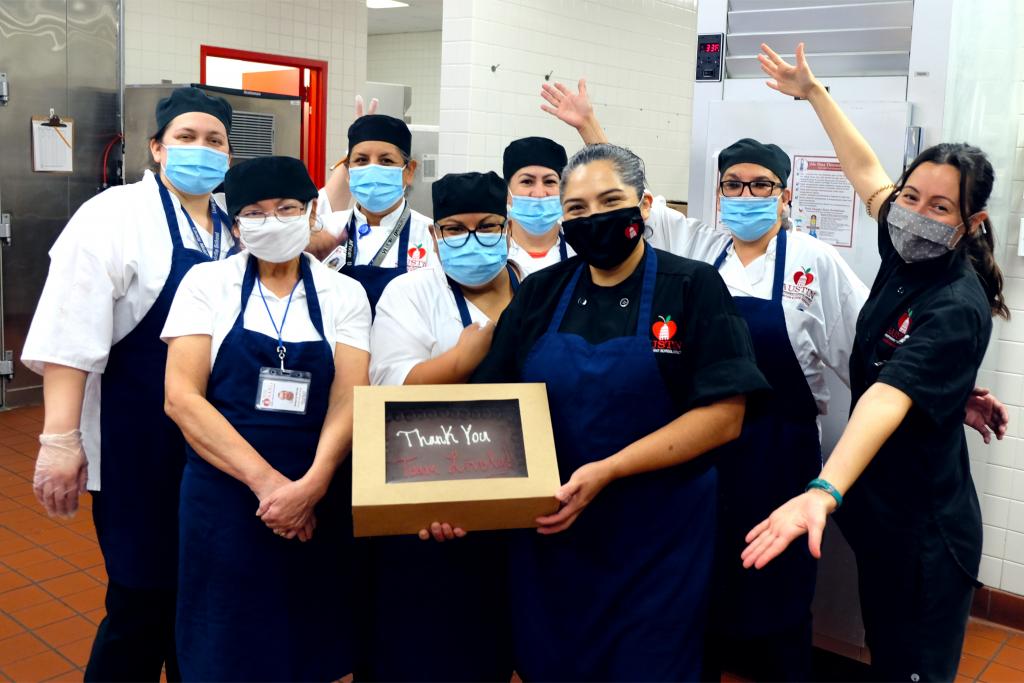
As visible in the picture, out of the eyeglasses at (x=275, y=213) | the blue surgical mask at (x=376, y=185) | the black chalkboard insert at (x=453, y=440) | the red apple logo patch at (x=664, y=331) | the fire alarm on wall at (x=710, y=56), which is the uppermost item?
the fire alarm on wall at (x=710, y=56)

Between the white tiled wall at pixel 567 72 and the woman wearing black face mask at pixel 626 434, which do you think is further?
the white tiled wall at pixel 567 72

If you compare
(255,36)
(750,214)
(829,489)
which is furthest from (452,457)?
(255,36)

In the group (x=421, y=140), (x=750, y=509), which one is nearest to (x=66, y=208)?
(x=421, y=140)

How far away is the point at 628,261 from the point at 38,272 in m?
5.59

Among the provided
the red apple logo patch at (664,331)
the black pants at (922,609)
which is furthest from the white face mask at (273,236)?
the black pants at (922,609)

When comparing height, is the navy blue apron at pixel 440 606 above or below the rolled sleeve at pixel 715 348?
below

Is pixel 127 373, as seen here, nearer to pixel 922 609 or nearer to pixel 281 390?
pixel 281 390

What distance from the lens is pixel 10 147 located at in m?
6.05

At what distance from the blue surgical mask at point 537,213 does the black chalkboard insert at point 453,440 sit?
3.99ft

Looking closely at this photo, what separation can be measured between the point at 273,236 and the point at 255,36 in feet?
20.7

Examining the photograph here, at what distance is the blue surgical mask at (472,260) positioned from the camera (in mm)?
2221

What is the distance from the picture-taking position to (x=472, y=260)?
87.5 inches

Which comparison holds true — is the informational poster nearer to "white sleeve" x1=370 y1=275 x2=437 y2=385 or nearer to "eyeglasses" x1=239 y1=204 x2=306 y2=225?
"white sleeve" x1=370 y1=275 x2=437 y2=385

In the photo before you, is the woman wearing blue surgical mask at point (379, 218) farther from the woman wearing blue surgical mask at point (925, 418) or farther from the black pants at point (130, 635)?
the woman wearing blue surgical mask at point (925, 418)
